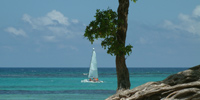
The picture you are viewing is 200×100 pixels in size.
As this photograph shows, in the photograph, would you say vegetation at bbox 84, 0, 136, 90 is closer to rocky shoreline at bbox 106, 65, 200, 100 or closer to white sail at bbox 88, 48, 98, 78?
rocky shoreline at bbox 106, 65, 200, 100

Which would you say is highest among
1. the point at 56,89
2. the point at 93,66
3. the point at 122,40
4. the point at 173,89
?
the point at 93,66

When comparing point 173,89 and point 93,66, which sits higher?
point 93,66

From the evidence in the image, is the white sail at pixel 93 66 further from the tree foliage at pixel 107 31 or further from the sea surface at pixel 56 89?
the tree foliage at pixel 107 31

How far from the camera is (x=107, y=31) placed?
14.6 metres

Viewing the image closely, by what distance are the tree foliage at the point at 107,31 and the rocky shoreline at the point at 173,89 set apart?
2349mm

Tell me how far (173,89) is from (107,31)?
405 centimetres

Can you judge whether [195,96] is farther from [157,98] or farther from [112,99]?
[112,99]

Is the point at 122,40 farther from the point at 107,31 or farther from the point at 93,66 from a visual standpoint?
the point at 93,66

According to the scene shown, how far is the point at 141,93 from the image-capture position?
12.1 metres

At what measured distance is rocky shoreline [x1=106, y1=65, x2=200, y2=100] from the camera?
11438mm

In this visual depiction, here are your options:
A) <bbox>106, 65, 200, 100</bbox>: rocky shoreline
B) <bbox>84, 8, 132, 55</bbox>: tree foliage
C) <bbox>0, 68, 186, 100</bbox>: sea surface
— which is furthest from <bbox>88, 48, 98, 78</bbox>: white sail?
<bbox>106, 65, 200, 100</bbox>: rocky shoreline

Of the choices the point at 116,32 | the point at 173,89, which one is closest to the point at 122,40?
the point at 116,32

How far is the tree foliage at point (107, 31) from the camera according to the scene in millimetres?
14625

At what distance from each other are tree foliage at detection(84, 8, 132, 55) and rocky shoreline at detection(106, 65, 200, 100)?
7.71ft
